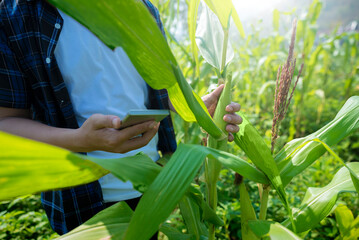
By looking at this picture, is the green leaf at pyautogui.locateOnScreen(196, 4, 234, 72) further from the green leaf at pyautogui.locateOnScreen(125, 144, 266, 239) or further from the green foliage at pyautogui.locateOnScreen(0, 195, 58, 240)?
the green foliage at pyautogui.locateOnScreen(0, 195, 58, 240)

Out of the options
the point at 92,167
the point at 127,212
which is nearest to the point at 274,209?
the point at 127,212

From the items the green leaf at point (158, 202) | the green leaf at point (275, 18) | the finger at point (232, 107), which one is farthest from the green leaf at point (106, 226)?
the green leaf at point (275, 18)

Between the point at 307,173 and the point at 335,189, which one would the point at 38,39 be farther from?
the point at 307,173

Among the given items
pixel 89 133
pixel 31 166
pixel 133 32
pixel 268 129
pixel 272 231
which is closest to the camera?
pixel 31 166

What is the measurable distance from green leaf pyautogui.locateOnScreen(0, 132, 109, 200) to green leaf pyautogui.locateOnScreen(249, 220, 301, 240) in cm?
37

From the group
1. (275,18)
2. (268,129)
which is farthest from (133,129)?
(275,18)

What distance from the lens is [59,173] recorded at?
11.4 inches

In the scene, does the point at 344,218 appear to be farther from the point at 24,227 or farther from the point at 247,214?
the point at 24,227

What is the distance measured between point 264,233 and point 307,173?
1.36m

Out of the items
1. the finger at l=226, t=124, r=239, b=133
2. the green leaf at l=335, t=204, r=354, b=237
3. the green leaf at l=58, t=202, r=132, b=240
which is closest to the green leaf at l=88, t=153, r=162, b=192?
the green leaf at l=58, t=202, r=132, b=240

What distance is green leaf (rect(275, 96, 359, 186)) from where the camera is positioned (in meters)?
0.57

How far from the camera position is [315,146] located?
57 centimetres

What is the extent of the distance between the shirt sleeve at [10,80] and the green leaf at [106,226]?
42cm

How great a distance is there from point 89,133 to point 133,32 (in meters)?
0.30
